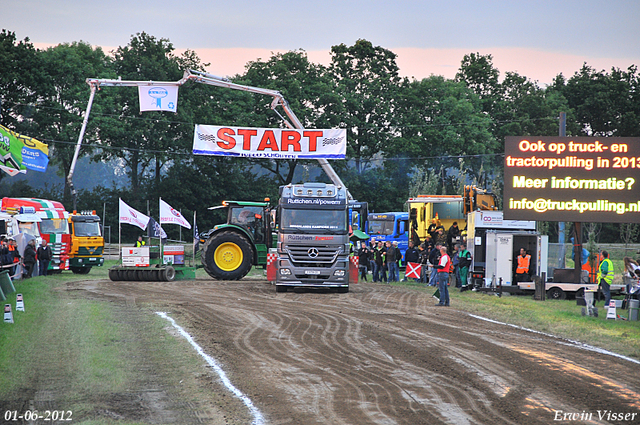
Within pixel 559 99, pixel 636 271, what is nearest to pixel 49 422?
pixel 636 271

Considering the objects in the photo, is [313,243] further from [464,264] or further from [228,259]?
[464,264]

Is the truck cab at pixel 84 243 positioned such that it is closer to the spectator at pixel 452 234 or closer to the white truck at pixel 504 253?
the spectator at pixel 452 234

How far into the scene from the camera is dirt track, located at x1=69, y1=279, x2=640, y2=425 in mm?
8297

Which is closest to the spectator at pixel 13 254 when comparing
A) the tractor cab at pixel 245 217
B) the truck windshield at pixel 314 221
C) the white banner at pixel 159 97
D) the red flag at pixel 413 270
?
the tractor cab at pixel 245 217

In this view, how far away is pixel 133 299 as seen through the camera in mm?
20203

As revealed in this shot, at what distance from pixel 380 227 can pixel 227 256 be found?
15.6 metres

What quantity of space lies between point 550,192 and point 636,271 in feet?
12.2

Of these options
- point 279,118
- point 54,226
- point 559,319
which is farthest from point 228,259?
point 279,118

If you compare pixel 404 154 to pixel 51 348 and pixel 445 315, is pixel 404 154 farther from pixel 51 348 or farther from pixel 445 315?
pixel 51 348

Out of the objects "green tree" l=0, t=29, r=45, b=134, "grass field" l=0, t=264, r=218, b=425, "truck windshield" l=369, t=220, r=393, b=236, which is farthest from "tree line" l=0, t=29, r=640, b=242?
"grass field" l=0, t=264, r=218, b=425

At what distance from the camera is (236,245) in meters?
27.7

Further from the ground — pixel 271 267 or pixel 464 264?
pixel 464 264

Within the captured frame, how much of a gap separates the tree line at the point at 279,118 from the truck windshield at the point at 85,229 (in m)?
25.3

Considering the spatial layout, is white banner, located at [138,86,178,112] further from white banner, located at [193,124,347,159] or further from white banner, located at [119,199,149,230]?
white banner, located at [119,199,149,230]
